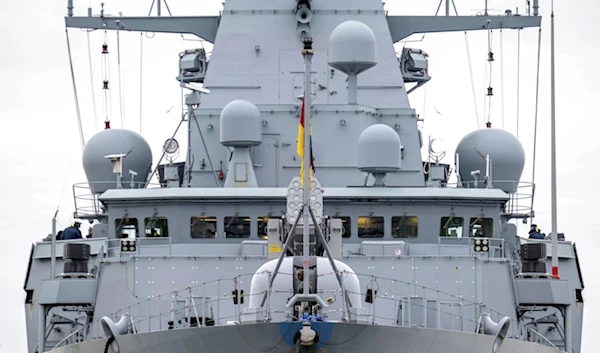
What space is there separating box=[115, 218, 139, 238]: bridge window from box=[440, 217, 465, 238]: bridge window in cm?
448

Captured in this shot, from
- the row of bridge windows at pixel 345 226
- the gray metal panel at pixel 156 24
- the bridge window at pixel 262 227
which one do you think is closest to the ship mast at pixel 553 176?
the row of bridge windows at pixel 345 226

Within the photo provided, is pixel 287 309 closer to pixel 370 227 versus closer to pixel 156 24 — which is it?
pixel 370 227

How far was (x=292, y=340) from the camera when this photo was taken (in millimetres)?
16062

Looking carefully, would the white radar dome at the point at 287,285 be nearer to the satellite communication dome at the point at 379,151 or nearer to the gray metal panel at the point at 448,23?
the satellite communication dome at the point at 379,151

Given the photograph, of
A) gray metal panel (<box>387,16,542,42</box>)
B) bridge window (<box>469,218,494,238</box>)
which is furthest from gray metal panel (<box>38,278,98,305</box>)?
gray metal panel (<box>387,16,542,42</box>)

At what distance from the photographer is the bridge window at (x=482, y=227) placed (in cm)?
2245

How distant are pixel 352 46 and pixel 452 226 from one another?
316 cm

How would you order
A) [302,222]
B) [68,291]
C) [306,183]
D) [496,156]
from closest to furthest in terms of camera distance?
1. [306,183]
2. [302,222]
3. [68,291]
4. [496,156]

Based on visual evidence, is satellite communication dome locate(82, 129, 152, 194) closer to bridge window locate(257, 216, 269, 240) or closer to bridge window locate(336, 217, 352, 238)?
bridge window locate(257, 216, 269, 240)

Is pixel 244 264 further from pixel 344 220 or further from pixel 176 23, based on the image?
pixel 176 23

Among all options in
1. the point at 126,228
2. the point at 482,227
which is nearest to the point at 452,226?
the point at 482,227

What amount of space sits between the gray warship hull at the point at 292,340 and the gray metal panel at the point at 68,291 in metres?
2.49

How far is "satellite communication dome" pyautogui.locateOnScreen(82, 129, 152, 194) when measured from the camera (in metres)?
25.3

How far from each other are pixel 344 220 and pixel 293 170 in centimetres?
228
